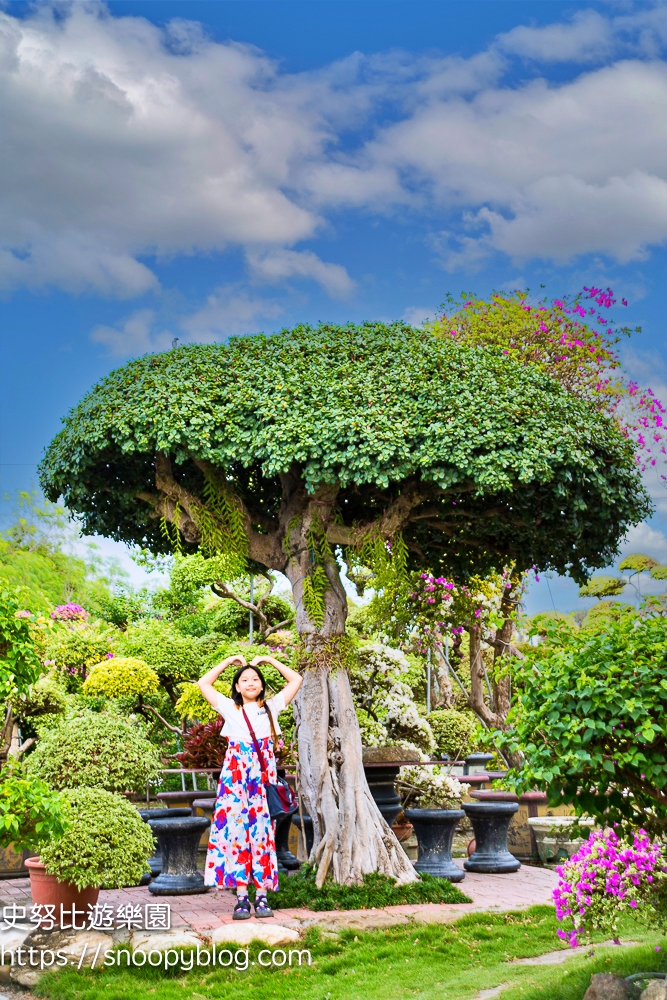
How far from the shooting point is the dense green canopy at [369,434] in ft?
21.9

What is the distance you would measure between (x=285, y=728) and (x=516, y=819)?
2.66 m

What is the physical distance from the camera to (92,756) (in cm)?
653

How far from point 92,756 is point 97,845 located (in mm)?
997

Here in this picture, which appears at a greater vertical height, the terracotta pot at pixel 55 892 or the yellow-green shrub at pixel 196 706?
the yellow-green shrub at pixel 196 706

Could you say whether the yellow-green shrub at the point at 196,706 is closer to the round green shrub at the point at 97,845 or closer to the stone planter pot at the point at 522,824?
the stone planter pot at the point at 522,824

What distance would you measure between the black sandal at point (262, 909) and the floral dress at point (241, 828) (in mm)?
99

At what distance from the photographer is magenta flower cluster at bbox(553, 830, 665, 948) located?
4434 millimetres

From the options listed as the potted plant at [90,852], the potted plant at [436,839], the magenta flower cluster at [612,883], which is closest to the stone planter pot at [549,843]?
the potted plant at [436,839]

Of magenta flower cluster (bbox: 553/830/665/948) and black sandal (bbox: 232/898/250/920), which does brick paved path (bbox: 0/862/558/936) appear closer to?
black sandal (bbox: 232/898/250/920)

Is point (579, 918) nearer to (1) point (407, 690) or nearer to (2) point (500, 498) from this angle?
(2) point (500, 498)

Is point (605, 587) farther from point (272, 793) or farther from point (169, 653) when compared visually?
point (272, 793)

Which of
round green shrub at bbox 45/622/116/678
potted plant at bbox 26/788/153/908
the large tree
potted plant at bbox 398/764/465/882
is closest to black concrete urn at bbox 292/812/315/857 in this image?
the large tree

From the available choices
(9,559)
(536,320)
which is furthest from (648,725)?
(9,559)

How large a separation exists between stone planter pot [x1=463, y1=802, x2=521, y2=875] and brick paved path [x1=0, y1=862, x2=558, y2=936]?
166mm
